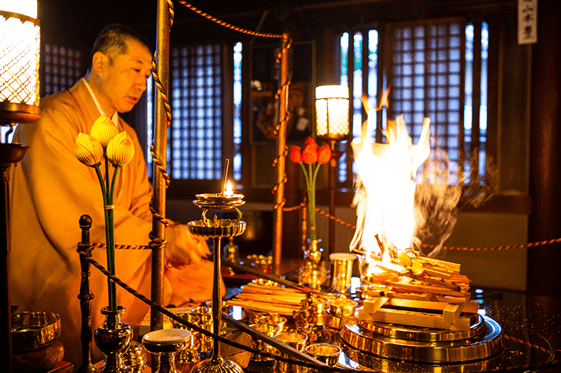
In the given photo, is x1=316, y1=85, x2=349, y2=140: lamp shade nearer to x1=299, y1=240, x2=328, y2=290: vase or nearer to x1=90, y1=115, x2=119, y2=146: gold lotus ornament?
x1=299, y1=240, x2=328, y2=290: vase

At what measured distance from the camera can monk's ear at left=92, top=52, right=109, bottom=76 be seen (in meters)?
2.88

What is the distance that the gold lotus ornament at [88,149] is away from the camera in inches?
51.3

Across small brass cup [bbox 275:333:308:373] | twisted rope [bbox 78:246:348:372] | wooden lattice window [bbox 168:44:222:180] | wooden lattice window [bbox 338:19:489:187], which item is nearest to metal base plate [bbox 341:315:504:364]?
small brass cup [bbox 275:333:308:373]

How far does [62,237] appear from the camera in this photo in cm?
252

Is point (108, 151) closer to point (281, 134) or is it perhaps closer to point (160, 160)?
point (160, 160)

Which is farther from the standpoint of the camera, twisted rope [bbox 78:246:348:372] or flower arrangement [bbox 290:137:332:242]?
flower arrangement [bbox 290:137:332:242]

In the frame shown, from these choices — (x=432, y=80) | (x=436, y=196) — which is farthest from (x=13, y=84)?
(x=436, y=196)

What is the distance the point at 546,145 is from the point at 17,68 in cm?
532

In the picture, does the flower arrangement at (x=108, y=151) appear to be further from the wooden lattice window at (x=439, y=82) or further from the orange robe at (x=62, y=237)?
the wooden lattice window at (x=439, y=82)

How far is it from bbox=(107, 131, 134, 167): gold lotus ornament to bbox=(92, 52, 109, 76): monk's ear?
177 centimetres

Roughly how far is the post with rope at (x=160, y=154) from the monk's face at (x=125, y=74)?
1.53m

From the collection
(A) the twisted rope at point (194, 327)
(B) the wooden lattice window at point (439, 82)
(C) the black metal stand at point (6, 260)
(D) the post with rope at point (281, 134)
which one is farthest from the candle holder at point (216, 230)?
(B) the wooden lattice window at point (439, 82)

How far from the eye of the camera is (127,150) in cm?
132

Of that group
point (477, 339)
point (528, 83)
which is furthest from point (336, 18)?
point (477, 339)
